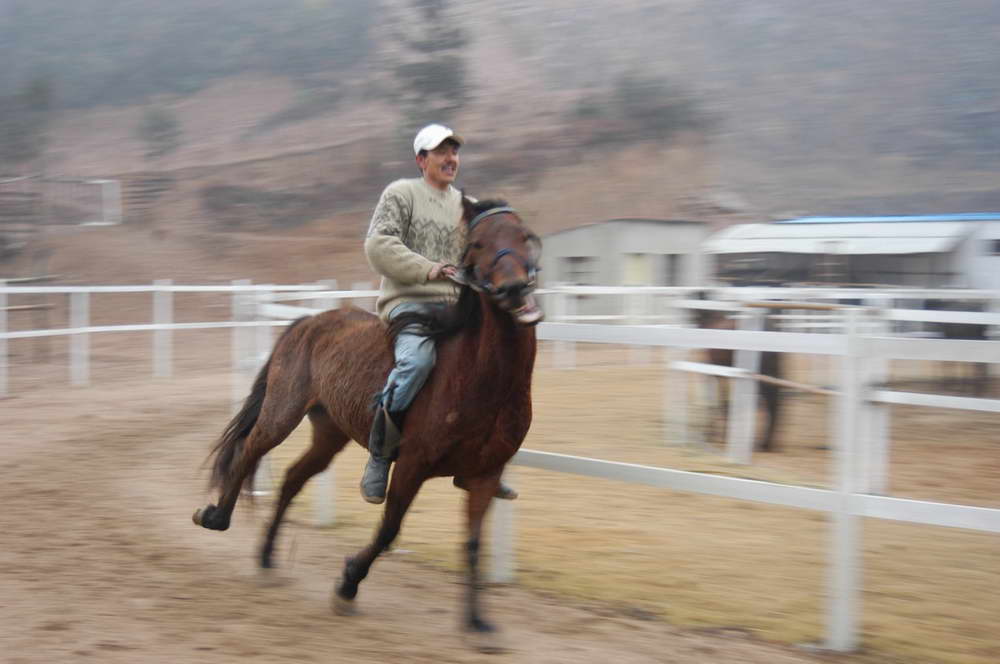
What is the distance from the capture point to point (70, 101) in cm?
5562

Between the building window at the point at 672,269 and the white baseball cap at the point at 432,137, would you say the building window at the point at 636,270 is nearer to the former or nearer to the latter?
the building window at the point at 672,269

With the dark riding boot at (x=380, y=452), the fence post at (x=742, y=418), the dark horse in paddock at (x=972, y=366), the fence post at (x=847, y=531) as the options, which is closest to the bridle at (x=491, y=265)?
the dark riding boot at (x=380, y=452)

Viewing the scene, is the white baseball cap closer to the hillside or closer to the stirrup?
the stirrup

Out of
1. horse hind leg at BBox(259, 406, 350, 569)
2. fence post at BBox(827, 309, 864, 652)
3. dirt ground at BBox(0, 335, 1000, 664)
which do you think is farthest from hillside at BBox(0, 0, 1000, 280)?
fence post at BBox(827, 309, 864, 652)

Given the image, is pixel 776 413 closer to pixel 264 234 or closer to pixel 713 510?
pixel 713 510

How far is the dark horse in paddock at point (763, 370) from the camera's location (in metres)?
9.34

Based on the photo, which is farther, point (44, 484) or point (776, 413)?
point (776, 413)

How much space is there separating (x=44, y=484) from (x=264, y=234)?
99.0 feet

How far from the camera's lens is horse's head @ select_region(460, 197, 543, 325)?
391 cm

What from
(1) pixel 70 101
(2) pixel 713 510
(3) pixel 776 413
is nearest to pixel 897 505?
(2) pixel 713 510

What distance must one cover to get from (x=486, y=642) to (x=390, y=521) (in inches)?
26.3

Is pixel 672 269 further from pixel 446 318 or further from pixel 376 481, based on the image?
pixel 376 481

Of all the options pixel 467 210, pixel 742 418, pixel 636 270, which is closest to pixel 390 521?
pixel 467 210

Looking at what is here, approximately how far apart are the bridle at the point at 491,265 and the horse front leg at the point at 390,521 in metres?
0.89
